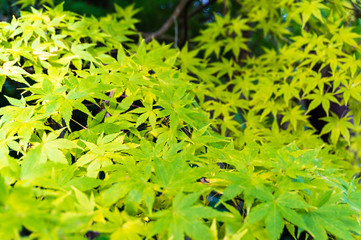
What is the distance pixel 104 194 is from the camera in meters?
0.69

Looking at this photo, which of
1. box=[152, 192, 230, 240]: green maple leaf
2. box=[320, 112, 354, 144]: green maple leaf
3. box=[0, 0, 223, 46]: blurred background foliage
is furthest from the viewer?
box=[0, 0, 223, 46]: blurred background foliage

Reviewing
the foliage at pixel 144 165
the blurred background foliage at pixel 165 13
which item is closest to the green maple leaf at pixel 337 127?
the foliage at pixel 144 165

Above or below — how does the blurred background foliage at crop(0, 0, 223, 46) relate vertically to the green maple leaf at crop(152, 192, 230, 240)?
above

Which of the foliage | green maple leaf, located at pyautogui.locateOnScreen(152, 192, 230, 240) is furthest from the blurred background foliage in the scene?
green maple leaf, located at pyautogui.locateOnScreen(152, 192, 230, 240)

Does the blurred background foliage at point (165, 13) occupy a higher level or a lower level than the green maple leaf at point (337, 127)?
higher

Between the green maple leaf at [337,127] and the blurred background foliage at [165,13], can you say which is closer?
the green maple leaf at [337,127]

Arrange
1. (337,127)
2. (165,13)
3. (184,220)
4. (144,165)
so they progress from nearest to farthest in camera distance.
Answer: (184,220) < (144,165) < (337,127) < (165,13)

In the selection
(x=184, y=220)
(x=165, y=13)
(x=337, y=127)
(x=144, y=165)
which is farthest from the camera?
(x=165, y=13)

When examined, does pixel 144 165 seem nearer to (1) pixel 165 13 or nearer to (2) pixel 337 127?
(2) pixel 337 127

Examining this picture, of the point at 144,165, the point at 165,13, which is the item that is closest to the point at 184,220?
the point at 144,165

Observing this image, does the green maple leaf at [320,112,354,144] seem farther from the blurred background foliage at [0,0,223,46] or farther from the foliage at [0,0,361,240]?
the blurred background foliage at [0,0,223,46]

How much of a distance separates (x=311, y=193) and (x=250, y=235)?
25 centimetres

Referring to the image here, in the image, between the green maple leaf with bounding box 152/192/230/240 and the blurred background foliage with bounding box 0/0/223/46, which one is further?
the blurred background foliage with bounding box 0/0/223/46

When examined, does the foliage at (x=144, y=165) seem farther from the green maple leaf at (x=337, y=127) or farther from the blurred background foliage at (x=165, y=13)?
the blurred background foliage at (x=165, y=13)
